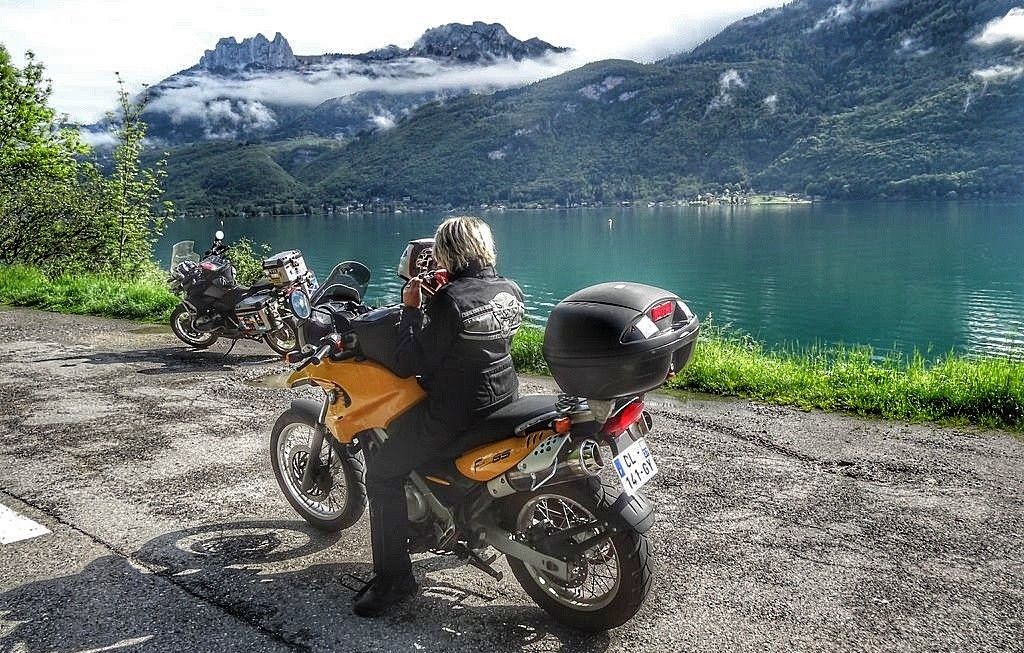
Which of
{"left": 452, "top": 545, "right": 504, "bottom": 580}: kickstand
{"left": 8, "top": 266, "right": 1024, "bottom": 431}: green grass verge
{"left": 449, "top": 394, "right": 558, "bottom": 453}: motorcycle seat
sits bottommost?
{"left": 8, "top": 266, "right": 1024, "bottom": 431}: green grass verge

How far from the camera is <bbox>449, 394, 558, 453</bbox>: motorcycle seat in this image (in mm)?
3195

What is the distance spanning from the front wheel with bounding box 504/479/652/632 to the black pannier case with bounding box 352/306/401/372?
0.80 metres

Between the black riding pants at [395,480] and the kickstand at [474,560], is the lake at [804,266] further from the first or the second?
the black riding pants at [395,480]

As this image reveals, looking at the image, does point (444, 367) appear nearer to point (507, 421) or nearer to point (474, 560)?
point (507, 421)

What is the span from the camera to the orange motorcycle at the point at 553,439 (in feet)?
9.85

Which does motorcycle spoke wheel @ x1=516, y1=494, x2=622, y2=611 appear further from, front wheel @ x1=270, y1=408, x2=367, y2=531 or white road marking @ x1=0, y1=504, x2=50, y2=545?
white road marking @ x1=0, y1=504, x2=50, y2=545

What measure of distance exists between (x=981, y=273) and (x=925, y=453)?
2353 inches

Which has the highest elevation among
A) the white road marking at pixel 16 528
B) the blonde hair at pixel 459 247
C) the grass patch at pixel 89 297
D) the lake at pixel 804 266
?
the blonde hair at pixel 459 247

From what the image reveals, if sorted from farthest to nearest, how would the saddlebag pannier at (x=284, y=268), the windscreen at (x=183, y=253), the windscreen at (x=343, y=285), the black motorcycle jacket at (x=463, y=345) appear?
1. the windscreen at (x=183, y=253)
2. the saddlebag pannier at (x=284, y=268)
3. the windscreen at (x=343, y=285)
4. the black motorcycle jacket at (x=463, y=345)

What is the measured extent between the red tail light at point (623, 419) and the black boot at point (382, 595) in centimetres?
121

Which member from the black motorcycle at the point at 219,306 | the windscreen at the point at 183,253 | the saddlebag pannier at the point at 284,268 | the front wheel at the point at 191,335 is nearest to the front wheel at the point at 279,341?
the black motorcycle at the point at 219,306

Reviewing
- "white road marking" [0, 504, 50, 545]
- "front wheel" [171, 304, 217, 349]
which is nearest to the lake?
"front wheel" [171, 304, 217, 349]

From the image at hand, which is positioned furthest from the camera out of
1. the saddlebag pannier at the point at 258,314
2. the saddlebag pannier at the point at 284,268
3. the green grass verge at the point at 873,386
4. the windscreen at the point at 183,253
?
the windscreen at the point at 183,253

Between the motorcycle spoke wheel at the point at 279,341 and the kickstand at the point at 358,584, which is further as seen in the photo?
the motorcycle spoke wheel at the point at 279,341
